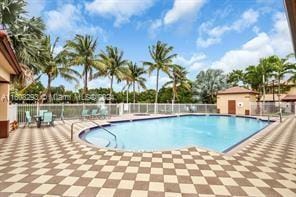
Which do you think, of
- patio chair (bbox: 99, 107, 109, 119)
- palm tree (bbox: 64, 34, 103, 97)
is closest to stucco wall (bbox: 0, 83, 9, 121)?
patio chair (bbox: 99, 107, 109, 119)

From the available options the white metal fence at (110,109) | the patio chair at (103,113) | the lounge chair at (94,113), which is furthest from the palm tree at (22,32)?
the patio chair at (103,113)

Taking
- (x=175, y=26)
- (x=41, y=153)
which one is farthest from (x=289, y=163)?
(x=175, y=26)

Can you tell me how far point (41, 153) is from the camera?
5602mm

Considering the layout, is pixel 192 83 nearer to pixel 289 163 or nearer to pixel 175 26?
pixel 175 26

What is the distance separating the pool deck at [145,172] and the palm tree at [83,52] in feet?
46.4

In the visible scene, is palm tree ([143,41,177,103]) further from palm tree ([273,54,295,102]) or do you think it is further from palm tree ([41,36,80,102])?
palm tree ([273,54,295,102])

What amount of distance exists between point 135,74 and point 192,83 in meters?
11.6

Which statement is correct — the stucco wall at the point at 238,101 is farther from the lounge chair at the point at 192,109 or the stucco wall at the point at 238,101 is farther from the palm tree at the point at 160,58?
the palm tree at the point at 160,58

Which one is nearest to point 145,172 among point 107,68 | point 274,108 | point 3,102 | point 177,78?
point 3,102

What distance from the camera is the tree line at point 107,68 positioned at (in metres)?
7.90

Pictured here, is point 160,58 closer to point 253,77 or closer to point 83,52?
point 83,52

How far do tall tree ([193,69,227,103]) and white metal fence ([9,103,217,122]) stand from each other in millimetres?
9473

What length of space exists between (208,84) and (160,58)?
45.5ft

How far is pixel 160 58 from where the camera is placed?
2458cm
